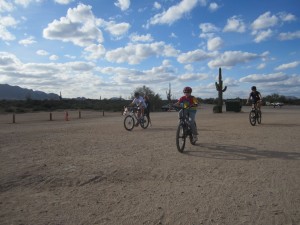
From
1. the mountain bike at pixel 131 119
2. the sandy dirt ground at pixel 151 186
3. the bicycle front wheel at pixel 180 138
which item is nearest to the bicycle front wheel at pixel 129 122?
the mountain bike at pixel 131 119

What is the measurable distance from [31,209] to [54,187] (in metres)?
1.00

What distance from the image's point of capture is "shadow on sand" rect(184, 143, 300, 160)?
305 inches

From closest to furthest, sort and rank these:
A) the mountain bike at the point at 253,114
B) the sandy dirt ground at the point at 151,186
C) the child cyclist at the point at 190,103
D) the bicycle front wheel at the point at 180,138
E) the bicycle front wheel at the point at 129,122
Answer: the sandy dirt ground at the point at 151,186 → the bicycle front wheel at the point at 180,138 → the child cyclist at the point at 190,103 → the bicycle front wheel at the point at 129,122 → the mountain bike at the point at 253,114

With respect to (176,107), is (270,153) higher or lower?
lower

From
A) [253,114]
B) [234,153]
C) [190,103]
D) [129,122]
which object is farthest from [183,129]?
[253,114]

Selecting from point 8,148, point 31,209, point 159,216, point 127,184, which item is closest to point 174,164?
point 127,184

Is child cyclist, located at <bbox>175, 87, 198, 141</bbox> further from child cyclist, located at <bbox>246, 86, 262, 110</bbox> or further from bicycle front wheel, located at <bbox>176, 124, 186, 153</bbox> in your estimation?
child cyclist, located at <bbox>246, 86, 262, 110</bbox>

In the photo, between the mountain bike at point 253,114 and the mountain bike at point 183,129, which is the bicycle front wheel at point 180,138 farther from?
the mountain bike at point 253,114

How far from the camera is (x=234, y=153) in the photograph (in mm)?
8273

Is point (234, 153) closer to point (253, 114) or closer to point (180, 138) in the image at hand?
point (180, 138)

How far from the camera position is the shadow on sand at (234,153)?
25.4ft

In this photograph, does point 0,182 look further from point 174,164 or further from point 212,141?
point 212,141

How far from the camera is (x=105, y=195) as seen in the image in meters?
4.89

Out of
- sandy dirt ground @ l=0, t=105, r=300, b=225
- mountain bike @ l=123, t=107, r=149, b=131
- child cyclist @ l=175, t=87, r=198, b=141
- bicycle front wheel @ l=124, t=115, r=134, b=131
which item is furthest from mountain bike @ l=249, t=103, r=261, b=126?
child cyclist @ l=175, t=87, r=198, b=141
